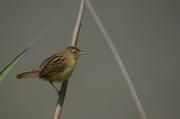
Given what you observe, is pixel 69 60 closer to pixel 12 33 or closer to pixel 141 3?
pixel 12 33

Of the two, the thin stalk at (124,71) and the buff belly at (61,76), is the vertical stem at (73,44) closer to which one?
the buff belly at (61,76)

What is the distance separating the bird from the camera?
15.9 ft

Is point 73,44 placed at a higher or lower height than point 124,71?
higher

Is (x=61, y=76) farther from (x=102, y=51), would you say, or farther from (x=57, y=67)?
(x=102, y=51)

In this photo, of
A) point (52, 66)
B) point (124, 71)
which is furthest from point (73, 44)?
point (124, 71)

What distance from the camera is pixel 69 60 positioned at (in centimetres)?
501

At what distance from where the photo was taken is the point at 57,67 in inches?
195

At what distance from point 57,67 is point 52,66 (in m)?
0.08

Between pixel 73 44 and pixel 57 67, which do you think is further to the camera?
pixel 57 67

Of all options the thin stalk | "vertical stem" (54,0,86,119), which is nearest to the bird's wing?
"vertical stem" (54,0,86,119)

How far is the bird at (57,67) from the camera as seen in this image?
4.85m

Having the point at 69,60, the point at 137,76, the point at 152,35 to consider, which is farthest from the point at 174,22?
the point at 69,60

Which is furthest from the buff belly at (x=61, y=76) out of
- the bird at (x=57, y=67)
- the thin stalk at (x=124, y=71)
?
the thin stalk at (x=124, y=71)

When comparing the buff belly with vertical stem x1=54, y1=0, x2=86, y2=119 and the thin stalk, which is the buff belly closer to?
vertical stem x1=54, y1=0, x2=86, y2=119
